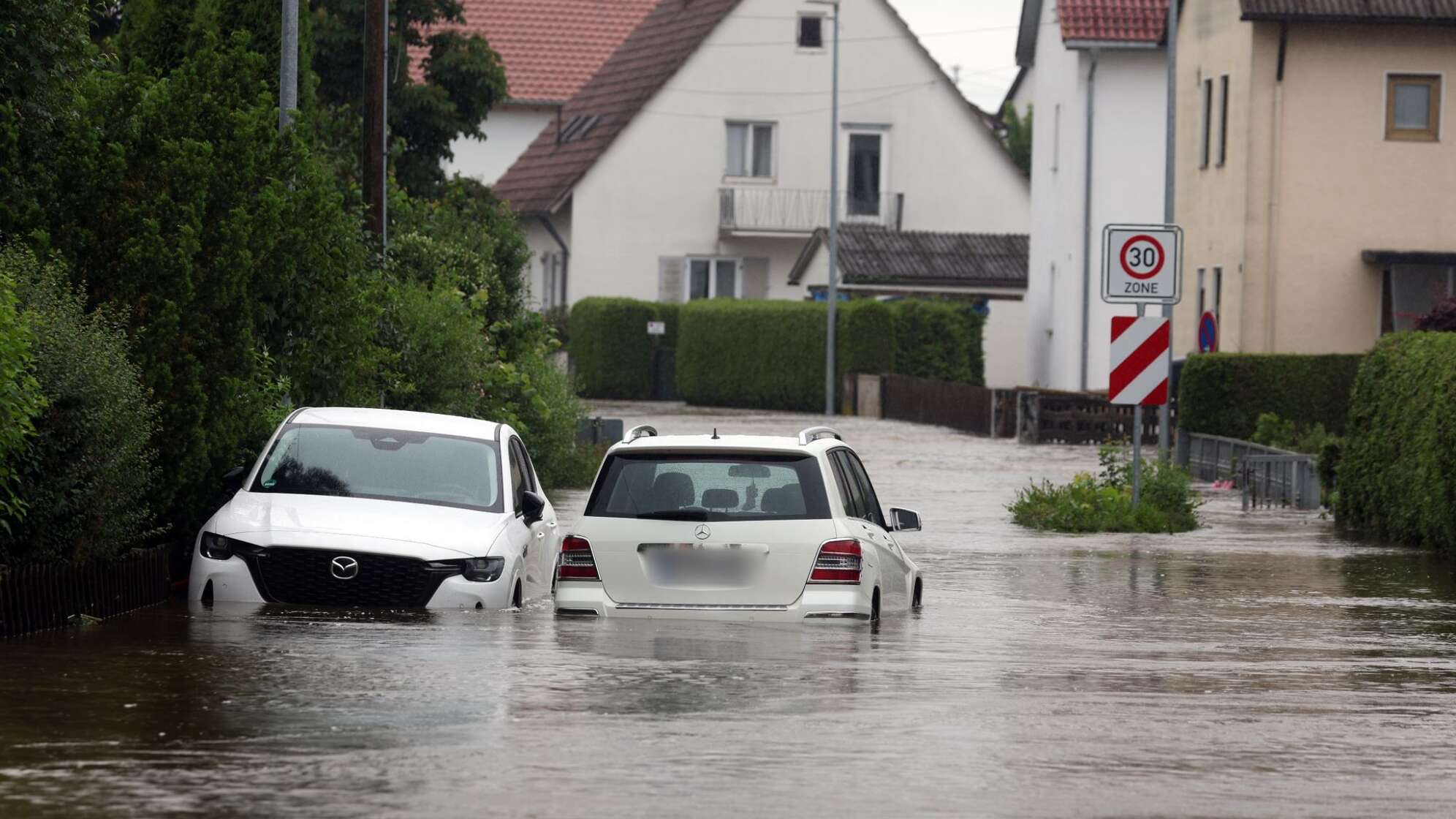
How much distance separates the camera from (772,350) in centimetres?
5734

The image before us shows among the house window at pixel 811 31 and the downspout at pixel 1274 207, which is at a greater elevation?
the house window at pixel 811 31

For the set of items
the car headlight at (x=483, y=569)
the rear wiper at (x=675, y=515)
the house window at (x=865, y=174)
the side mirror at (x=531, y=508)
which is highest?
the house window at (x=865, y=174)

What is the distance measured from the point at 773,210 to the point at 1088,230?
14.5 meters

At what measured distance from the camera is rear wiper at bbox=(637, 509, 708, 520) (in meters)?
13.0

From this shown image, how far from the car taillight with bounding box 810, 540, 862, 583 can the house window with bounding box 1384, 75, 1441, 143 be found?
3018 centimetres

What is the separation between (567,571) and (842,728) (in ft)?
11.5

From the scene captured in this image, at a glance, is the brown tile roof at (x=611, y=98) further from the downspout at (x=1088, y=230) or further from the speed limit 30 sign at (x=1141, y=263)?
the speed limit 30 sign at (x=1141, y=263)

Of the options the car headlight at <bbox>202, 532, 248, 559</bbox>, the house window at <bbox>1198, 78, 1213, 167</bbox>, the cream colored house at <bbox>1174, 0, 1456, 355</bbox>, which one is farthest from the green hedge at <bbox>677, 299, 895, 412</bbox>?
the car headlight at <bbox>202, 532, 248, 559</bbox>

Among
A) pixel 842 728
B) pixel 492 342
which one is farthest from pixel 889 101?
pixel 842 728

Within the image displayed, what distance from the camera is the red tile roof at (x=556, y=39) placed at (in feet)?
241

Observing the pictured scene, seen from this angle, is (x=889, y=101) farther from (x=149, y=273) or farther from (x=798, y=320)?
(x=149, y=273)

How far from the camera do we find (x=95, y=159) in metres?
15.9

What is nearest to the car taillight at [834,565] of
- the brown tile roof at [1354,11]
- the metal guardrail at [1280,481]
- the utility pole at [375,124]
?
the utility pole at [375,124]

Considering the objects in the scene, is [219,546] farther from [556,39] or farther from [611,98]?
[556,39]
